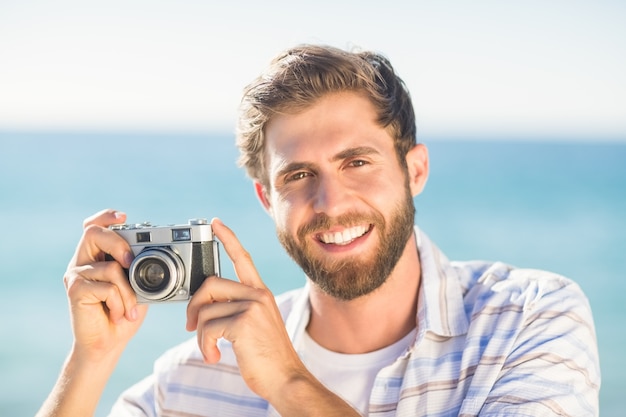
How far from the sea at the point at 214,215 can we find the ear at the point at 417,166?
520cm

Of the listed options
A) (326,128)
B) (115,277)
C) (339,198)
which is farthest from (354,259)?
(115,277)

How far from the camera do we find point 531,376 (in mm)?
2334

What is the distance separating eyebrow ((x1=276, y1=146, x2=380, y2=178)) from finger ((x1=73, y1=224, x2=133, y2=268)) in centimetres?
61

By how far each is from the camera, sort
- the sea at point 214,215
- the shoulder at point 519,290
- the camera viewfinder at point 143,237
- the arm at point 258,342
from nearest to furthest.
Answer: the arm at point 258,342, the camera viewfinder at point 143,237, the shoulder at point 519,290, the sea at point 214,215

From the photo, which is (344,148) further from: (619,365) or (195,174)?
(195,174)

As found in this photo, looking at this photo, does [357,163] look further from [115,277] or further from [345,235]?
[115,277]

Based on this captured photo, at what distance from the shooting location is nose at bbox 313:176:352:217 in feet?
8.71

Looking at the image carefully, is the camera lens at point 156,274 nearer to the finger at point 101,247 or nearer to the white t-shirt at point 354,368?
the finger at point 101,247

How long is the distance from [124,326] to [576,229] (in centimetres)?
1595

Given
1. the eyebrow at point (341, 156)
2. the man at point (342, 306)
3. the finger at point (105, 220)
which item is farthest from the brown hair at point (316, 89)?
the finger at point (105, 220)

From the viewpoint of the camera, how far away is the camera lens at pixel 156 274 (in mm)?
2334

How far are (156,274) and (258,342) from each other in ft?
1.23

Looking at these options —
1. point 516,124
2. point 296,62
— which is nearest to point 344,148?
point 296,62

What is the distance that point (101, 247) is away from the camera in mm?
2453
